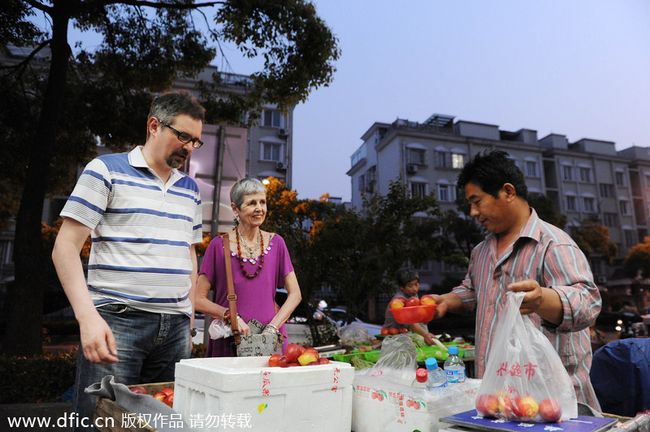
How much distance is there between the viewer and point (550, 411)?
1.31m

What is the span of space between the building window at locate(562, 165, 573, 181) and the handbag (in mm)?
44566

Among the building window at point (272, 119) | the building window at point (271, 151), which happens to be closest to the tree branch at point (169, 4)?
the building window at point (271, 151)

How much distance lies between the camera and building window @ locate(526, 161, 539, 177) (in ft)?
129

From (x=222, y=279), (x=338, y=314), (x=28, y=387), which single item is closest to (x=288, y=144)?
(x=338, y=314)

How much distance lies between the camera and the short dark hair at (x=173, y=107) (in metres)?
2.08

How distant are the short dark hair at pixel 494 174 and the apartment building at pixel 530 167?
33.0 m

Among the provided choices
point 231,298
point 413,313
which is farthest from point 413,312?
point 231,298

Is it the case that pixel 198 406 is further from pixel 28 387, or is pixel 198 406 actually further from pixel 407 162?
pixel 407 162

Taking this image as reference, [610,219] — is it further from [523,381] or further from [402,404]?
[402,404]

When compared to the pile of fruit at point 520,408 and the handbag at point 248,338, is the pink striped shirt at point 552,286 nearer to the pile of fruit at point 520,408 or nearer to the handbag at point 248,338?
the pile of fruit at point 520,408

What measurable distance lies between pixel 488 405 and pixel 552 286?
69 centimetres

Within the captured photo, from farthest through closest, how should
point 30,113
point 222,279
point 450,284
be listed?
1. point 450,284
2. point 30,113
3. point 222,279

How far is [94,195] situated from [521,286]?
1.75 m

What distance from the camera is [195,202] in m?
2.35
